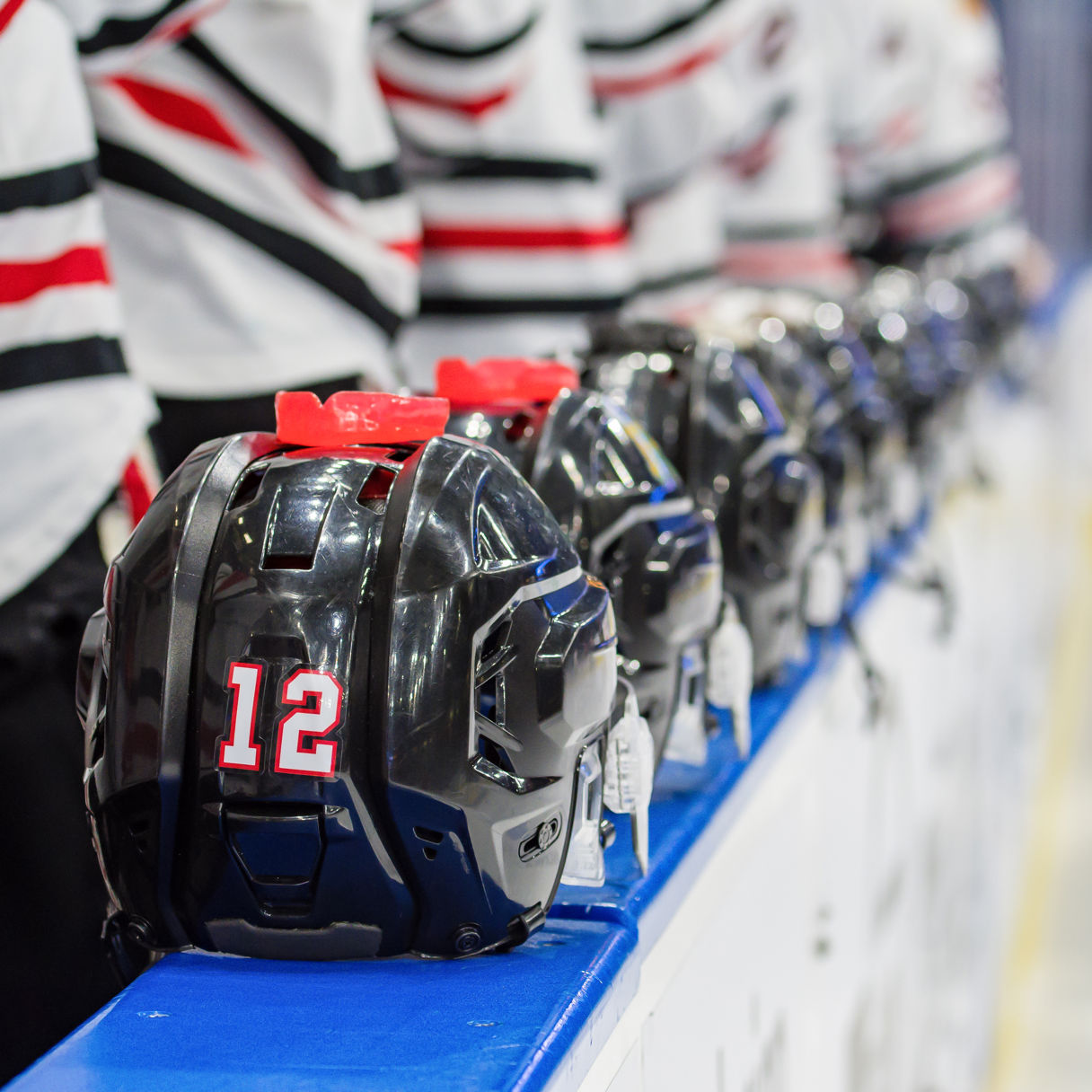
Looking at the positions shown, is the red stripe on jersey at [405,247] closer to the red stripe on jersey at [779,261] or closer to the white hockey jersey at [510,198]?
the white hockey jersey at [510,198]

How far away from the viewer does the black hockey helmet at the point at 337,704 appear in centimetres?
73

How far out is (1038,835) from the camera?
3.74 metres

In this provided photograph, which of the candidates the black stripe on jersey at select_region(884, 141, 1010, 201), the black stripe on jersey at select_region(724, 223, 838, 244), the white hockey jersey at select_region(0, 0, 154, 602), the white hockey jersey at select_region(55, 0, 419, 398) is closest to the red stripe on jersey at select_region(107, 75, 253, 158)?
the white hockey jersey at select_region(55, 0, 419, 398)

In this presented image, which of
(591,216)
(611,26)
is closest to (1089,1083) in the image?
(591,216)

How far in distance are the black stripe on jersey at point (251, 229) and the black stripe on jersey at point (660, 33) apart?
100 centimetres

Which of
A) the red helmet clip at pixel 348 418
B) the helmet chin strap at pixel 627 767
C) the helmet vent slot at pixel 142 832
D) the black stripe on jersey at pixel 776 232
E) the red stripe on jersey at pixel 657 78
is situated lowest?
the helmet chin strap at pixel 627 767

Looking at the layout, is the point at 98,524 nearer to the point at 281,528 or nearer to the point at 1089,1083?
the point at 281,528

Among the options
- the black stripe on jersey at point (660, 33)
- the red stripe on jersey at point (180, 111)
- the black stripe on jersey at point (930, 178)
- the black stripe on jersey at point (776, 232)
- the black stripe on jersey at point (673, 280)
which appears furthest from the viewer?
the black stripe on jersey at point (930, 178)

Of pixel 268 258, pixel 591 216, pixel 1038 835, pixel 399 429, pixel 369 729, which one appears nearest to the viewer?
pixel 369 729

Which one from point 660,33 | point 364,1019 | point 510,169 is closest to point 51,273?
point 364,1019

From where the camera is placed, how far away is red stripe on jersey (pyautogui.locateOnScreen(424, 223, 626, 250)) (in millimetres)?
1997

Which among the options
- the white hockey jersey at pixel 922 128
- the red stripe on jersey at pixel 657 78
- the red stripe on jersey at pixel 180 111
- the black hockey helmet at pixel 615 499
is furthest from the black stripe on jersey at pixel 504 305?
the white hockey jersey at pixel 922 128

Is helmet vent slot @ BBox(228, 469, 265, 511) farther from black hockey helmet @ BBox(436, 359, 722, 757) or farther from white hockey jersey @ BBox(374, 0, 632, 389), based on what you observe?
white hockey jersey @ BBox(374, 0, 632, 389)

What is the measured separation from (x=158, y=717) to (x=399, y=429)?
0.21 m
